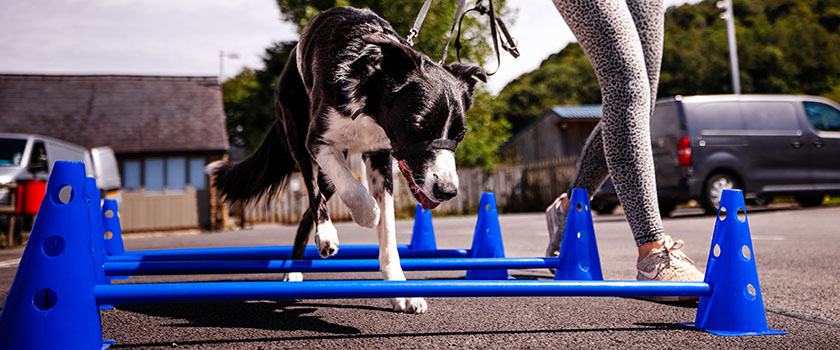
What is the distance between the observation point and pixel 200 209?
61.3 ft

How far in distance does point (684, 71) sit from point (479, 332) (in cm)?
4180

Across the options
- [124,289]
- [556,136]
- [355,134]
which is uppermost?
[556,136]

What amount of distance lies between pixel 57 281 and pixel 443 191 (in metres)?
1.22

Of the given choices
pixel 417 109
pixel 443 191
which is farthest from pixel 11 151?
pixel 443 191

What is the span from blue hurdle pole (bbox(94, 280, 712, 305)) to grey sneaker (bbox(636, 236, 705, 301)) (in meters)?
0.39

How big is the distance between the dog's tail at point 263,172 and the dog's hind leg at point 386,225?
0.87m

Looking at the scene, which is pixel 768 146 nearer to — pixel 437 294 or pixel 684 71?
pixel 437 294

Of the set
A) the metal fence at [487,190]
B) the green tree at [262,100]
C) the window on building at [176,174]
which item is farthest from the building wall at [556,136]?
A: the window on building at [176,174]

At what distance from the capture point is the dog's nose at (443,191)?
211 cm

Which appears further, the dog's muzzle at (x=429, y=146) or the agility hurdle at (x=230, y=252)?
the agility hurdle at (x=230, y=252)

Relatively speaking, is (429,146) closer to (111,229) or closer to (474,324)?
(474,324)

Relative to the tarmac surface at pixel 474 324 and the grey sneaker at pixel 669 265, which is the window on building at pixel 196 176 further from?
the grey sneaker at pixel 669 265

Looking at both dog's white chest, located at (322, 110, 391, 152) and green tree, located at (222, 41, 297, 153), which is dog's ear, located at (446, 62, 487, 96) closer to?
dog's white chest, located at (322, 110, 391, 152)

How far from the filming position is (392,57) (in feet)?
7.63
